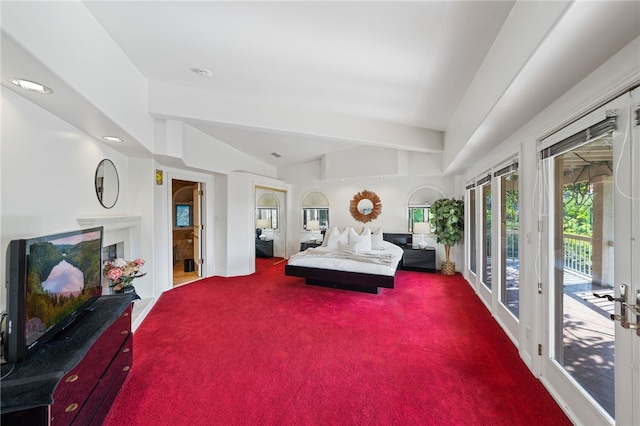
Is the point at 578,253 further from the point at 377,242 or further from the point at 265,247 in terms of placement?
the point at 265,247

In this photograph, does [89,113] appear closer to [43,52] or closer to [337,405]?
[43,52]

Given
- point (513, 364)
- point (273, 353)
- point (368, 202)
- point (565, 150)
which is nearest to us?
point (565, 150)

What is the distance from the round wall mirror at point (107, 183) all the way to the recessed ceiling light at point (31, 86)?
1256 mm

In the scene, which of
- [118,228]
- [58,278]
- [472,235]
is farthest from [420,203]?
[58,278]

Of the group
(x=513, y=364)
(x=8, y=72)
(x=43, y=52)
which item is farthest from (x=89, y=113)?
(x=513, y=364)

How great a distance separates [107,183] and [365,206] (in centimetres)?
502

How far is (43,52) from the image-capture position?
137cm

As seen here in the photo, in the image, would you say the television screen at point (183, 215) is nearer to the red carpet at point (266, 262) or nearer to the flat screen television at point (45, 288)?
the red carpet at point (266, 262)

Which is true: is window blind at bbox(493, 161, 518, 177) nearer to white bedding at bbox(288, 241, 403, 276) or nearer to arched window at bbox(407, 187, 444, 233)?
white bedding at bbox(288, 241, 403, 276)

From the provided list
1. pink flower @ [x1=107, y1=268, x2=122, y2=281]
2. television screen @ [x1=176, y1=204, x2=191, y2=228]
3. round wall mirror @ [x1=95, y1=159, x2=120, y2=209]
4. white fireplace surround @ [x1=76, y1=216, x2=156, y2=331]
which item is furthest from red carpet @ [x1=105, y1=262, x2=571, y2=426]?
television screen @ [x1=176, y1=204, x2=191, y2=228]

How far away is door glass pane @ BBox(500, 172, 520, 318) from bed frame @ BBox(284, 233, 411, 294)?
139 cm

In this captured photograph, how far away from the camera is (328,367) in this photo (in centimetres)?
215

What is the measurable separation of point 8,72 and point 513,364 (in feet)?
13.9

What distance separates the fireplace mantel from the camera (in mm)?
2379
